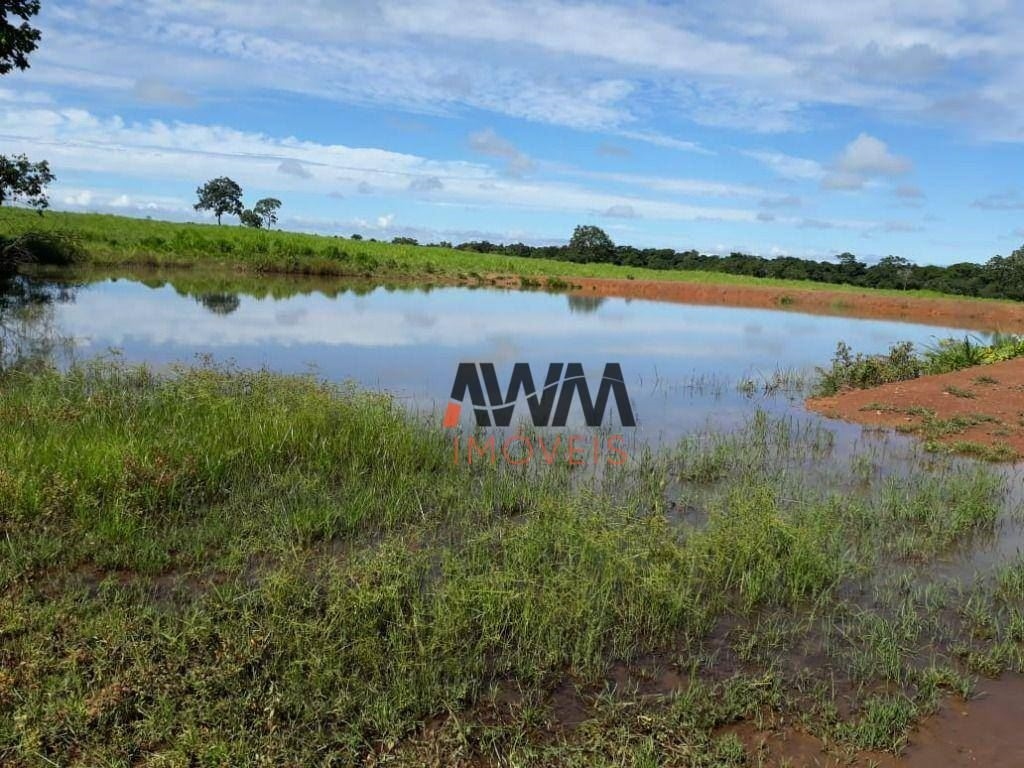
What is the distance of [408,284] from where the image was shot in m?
36.4

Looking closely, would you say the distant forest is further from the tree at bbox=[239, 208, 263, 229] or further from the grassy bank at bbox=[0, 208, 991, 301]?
the tree at bbox=[239, 208, 263, 229]

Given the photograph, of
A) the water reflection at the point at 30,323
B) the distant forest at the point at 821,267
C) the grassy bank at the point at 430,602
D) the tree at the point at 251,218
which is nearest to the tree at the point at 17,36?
the water reflection at the point at 30,323

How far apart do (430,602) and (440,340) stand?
1208 centimetres

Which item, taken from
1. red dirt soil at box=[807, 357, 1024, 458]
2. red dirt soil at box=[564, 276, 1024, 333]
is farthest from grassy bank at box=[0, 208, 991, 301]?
red dirt soil at box=[807, 357, 1024, 458]

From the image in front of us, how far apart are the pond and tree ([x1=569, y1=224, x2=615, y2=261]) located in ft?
136

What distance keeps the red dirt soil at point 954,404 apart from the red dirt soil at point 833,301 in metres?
23.9

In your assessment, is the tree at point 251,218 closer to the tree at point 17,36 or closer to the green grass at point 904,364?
the tree at point 17,36

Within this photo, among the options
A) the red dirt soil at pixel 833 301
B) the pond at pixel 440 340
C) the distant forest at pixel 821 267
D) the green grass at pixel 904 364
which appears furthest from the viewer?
the distant forest at pixel 821 267

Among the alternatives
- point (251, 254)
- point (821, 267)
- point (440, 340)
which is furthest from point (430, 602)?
point (821, 267)

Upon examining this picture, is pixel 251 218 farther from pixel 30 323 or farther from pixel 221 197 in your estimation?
pixel 30 323

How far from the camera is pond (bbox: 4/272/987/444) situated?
36.3 ft

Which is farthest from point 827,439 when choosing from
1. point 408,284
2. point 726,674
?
point 408,284

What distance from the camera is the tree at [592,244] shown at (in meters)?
68.6

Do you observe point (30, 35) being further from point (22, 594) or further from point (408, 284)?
point (408, 284)
